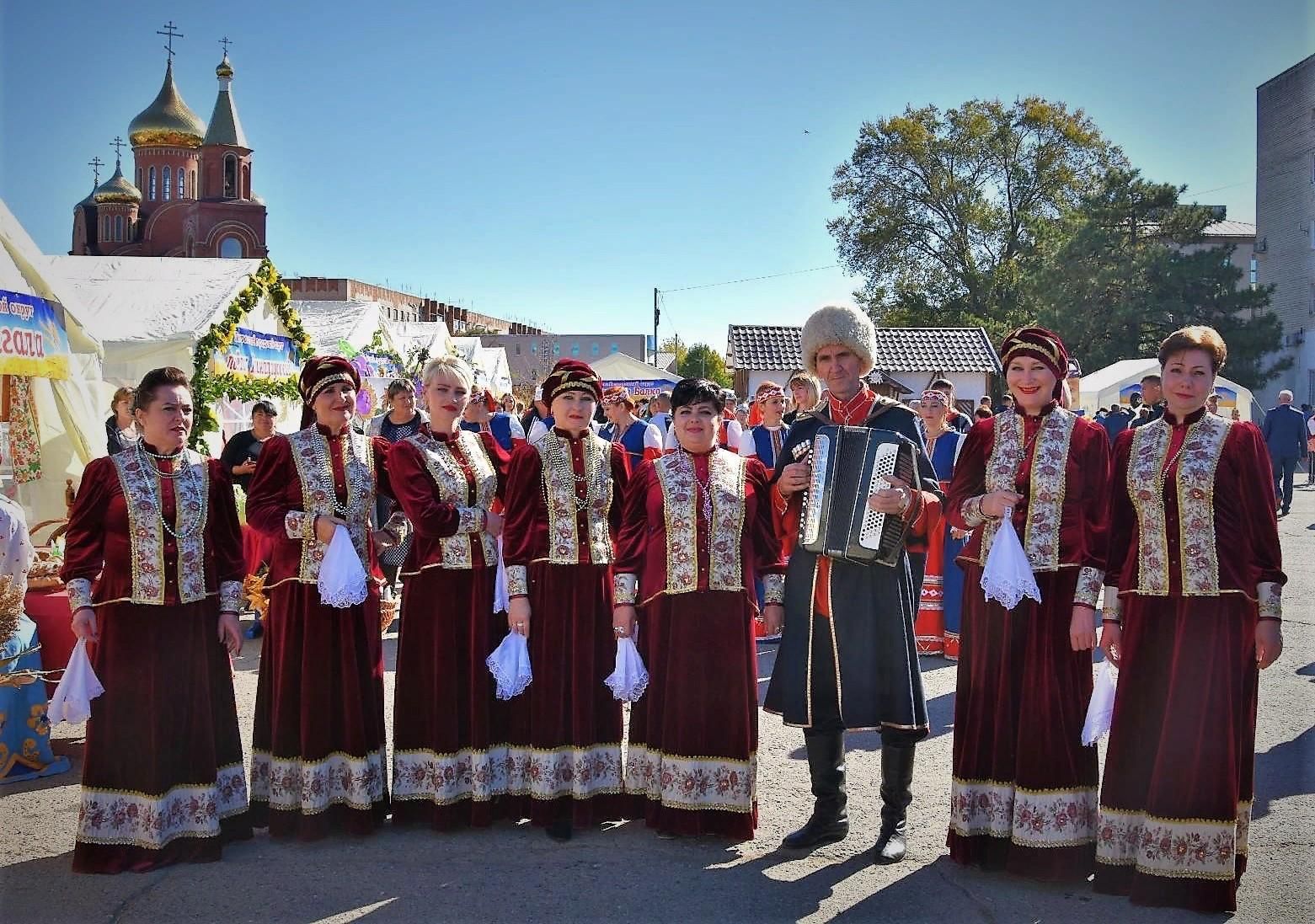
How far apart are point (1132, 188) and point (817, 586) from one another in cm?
4164

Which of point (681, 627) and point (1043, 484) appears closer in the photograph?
point (1043, 484)

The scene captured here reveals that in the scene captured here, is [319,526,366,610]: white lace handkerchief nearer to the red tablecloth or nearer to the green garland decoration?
the red tablecloth

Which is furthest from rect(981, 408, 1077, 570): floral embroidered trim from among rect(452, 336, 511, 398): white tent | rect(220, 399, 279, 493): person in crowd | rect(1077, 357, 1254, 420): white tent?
rect(452, 336, 511, 398): white tent

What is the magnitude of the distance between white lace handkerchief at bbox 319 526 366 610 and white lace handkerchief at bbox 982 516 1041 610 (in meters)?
2.60

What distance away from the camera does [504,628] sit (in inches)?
203

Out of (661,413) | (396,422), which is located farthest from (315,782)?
(661,413)

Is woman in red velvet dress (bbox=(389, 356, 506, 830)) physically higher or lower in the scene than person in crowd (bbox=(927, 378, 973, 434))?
lower

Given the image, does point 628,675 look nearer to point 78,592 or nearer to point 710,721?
point 710,721

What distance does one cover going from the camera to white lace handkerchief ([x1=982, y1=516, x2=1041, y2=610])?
4.23m

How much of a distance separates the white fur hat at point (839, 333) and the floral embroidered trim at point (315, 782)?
2.65 metres

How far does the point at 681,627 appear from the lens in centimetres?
484

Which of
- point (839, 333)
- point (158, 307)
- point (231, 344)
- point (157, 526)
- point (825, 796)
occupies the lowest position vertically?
point (825, 796)

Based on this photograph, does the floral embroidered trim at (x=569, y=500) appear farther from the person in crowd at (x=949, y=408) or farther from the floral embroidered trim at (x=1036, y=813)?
the person in crowd at (x=949, y=408)

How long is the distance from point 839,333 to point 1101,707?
1.77m
